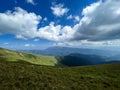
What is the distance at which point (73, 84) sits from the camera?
2188 cm

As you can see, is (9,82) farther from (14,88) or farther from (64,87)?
(64,87)

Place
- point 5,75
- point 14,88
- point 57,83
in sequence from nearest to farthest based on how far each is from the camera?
point 14,88 → point 57,83 → point 5,75

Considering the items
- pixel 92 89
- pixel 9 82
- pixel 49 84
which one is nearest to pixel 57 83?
pixel 49 84

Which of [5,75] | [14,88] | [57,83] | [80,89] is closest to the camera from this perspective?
[14,88]

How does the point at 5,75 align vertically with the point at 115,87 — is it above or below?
above

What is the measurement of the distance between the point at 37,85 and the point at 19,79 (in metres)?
3.84

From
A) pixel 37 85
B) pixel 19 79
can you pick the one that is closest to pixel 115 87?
pixel 37 85

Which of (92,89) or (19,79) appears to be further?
(19,79)

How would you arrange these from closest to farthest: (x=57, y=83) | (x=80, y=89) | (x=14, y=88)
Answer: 1. (x=14, y=88)
2. (x=80, y=89)
3. (x=57, y=83)

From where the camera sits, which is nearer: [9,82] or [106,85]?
[9,82]

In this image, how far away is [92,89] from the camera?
20.6 m

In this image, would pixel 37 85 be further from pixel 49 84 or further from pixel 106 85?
pixel 106 85

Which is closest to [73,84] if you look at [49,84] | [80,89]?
[80,89]

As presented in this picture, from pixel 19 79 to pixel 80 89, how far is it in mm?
9533
